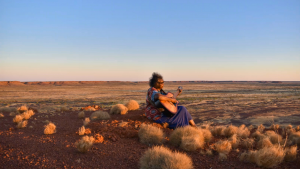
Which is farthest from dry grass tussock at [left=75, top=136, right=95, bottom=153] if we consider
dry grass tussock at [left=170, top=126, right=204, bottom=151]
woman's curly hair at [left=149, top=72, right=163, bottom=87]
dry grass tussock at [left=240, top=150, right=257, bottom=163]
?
dry grass tussock at [left=240, top=150, right=257, bottom=163]

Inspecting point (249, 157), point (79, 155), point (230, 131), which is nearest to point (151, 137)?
point (79, 155)

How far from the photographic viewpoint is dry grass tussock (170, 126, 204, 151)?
4.87 meters

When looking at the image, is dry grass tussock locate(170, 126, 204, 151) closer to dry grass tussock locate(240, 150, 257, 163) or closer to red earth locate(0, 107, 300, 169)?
red earth locate(0, 107, 300, 169)

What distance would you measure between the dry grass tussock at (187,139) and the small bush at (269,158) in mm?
1308

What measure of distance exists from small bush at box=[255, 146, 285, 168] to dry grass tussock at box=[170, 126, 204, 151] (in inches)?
51.5

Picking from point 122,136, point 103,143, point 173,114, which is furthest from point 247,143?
point 103,143

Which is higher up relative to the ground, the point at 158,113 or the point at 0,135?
the point at 158,113

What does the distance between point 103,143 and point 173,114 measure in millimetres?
2578

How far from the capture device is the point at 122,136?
584 centimetres

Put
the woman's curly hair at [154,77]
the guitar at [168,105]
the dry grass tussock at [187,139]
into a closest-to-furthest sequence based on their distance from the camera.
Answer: the dry grass tussock at [187,139] < the guitar at [168,105] < the woman's curly hair at [154,77]

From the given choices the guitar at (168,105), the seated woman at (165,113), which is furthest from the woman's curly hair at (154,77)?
the guitar at (168,105)

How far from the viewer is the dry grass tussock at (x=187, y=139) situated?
487cm

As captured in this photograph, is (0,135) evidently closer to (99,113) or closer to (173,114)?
(99,113)

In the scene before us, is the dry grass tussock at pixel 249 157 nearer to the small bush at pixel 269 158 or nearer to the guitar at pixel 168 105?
the small bush at pixel 269 158
